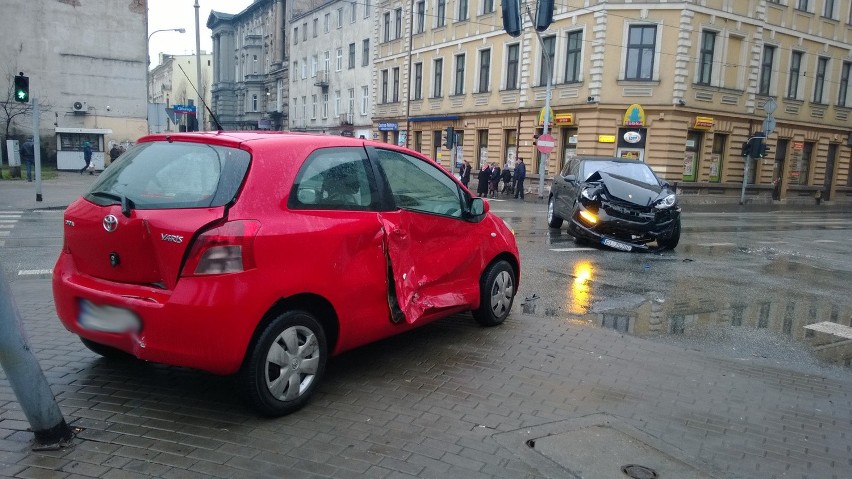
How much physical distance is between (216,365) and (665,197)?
1008 centimetres

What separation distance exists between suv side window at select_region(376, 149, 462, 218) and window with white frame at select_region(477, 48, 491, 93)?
3195 centimetres

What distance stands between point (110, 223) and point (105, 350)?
1.22 meters

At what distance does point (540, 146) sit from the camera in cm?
2753

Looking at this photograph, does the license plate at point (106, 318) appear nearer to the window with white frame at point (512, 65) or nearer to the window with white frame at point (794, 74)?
the window with white frame at point (512, 65)

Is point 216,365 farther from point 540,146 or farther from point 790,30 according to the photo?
point 790,30

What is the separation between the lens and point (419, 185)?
520 centimetres

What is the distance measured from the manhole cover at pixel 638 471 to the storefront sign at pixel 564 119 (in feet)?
93.4

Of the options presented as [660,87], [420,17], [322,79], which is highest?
[420,17]

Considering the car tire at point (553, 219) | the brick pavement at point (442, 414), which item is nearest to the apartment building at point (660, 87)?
the car tire at point (553, 219)

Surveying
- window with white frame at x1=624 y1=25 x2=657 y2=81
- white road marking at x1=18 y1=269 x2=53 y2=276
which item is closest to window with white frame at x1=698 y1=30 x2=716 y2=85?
window with white frame at x1=624 y1=25 x2=657 y2=81

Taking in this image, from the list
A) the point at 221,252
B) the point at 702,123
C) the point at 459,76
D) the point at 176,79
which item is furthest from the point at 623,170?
the point at 176,79

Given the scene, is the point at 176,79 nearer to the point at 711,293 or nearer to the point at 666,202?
the point at 666,202

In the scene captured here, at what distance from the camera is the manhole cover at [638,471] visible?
343 centimetres

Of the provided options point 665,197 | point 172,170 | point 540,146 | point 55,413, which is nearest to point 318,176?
point 172,170
